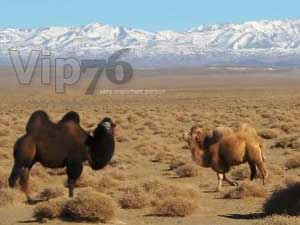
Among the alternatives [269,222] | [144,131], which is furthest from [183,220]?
[144,131]

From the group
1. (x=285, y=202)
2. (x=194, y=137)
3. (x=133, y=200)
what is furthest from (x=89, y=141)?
(x=194, y=137)

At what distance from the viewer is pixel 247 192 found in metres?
14.5

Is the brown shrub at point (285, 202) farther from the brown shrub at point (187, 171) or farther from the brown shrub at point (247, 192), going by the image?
the brown shrub at point (187, 171)

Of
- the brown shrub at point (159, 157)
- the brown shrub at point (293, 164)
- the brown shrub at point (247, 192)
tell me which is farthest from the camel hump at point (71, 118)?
the brown shrub at point (159, 157)

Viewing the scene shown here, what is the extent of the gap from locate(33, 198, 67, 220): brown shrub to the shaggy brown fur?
3969 mm

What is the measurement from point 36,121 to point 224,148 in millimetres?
4490

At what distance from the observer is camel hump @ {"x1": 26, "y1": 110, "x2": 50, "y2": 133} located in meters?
11.9

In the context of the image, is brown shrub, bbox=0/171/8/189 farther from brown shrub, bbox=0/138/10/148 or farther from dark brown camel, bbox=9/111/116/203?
brown shrub, bbox=0/138/10/148

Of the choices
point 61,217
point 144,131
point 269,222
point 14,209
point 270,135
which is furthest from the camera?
point 144,131

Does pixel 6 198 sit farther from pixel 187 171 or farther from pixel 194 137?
pixel 187 171

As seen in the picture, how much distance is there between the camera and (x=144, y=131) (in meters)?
36.3

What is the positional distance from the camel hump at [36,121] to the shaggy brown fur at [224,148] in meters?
3.98

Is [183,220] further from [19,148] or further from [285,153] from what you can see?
[285,153]

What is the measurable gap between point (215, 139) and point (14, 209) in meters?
4.34
